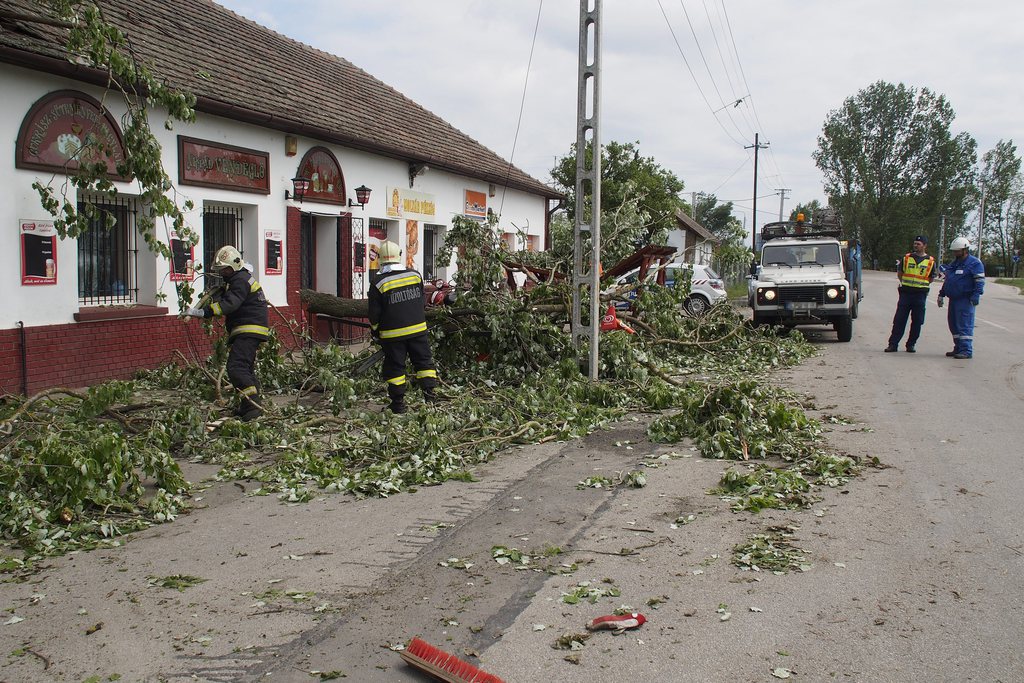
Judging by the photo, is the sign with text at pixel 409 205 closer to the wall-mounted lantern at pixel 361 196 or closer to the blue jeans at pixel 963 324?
the wall-mounted lantern at pixel 361 196

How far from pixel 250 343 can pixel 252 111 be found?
→ 539cm

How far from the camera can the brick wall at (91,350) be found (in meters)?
9.55

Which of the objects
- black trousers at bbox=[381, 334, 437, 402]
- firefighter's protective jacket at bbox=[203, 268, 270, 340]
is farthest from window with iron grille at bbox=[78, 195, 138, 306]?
black trousers at bbox=[381, 334, 437, 402]

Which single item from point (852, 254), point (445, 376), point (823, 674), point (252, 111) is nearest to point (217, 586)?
point (823, 674)

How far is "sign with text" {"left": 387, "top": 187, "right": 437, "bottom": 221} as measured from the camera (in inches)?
691

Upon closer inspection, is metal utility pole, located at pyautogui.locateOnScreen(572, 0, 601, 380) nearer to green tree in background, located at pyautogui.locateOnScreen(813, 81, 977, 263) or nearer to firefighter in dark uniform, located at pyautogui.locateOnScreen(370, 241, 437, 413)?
firefighter in dark uniform, located at pyautogui.locateOnScreen(370, 241, 437, 413)

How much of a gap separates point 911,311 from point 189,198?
37.7 ft

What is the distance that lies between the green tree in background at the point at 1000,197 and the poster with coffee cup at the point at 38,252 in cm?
10358

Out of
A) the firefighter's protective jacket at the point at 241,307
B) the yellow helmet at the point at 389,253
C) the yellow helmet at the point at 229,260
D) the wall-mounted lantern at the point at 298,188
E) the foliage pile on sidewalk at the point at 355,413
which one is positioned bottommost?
the foliage pile on sidewalk at the point at 355,413

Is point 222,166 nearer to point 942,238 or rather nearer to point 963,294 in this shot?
point 963,294

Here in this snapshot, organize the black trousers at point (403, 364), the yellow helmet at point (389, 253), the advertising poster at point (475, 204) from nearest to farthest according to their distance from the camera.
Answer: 1. the black trousers at point (403, 364)
2. the yellow helmet at point (389, 253)
3. the advertising poster at point (475, 204)

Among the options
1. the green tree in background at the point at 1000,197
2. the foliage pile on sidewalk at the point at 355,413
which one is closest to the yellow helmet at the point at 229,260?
the foliage pile on sidewalk at the point at 355,413

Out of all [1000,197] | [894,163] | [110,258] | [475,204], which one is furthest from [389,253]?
[1000,197]

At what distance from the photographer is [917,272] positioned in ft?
45.1
